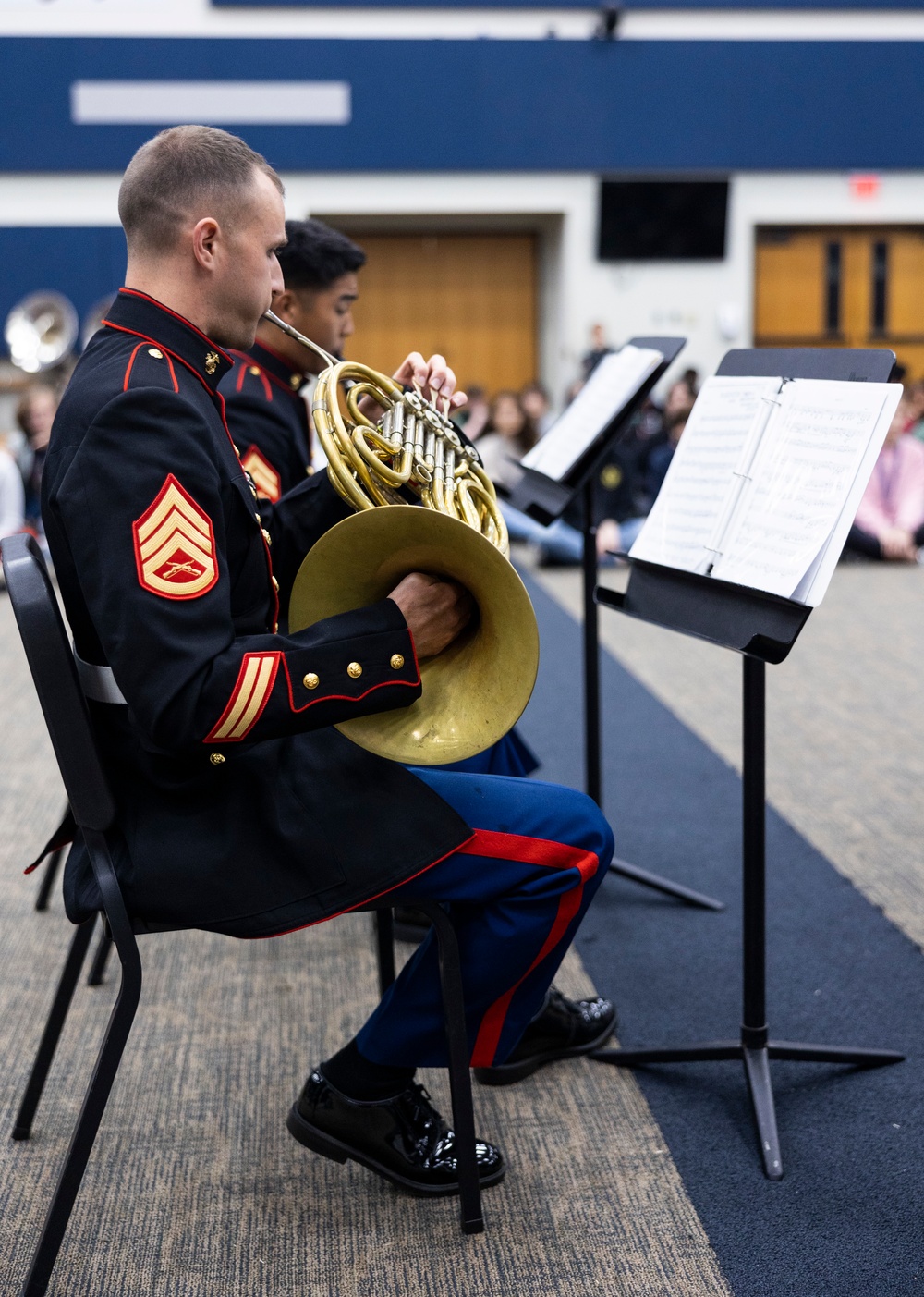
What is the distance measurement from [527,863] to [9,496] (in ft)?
18.6

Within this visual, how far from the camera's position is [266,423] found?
2154 millimetres

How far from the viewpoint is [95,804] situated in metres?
1.31

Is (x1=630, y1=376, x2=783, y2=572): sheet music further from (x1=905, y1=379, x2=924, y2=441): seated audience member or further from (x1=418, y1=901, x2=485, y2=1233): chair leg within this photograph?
(x1=905, y1=379, x2=924, y2=441): seated audience member

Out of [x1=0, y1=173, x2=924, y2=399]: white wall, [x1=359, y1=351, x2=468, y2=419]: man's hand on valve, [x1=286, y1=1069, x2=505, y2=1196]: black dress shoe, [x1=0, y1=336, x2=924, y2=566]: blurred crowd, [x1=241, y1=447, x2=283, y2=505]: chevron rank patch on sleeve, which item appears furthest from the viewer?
[x1=0, y1=173, x2=924, y2=399]: white wall

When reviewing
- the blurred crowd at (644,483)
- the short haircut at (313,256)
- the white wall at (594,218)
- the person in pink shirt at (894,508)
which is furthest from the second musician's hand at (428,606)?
the white wall at (594,218)

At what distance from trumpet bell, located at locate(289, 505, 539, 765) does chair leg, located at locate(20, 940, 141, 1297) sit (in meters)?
0.36

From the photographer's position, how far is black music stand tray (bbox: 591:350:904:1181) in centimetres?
148

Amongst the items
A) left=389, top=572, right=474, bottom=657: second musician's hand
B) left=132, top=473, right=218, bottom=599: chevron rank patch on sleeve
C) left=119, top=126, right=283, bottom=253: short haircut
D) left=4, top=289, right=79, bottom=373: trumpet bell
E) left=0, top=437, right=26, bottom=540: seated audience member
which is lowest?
left=0, top=437, right=26, bottom=540: seated audience member

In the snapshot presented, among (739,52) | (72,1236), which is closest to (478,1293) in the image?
(72,1236)

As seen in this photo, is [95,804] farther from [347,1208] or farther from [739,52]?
[739,52]

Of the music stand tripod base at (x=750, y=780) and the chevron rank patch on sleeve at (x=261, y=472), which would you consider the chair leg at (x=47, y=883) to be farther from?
the music stand tripod base at (x=750, y=780)

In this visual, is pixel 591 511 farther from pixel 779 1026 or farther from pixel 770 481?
pixel 779 1026

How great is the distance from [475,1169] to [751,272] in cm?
899

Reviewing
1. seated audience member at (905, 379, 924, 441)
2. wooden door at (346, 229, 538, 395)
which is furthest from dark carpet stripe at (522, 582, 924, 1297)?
wooden door at (346, 229, 538, 395)
